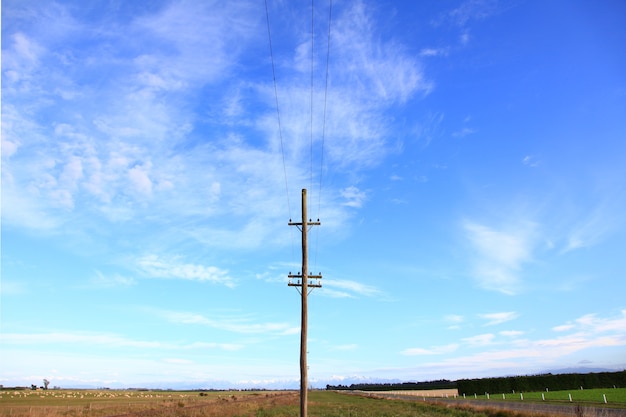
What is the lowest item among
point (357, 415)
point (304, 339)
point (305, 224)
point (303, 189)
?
point (357, 415)

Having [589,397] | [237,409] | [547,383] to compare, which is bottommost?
[237,409]

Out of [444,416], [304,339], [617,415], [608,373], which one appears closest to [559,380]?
[608,373]

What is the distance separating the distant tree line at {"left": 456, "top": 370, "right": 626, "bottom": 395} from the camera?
73812 millimetres

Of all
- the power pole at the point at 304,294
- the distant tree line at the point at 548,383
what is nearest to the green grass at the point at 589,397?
the distant tree line at the point at 548,383

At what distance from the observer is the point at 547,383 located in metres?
76.1

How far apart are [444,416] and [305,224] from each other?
833 inches

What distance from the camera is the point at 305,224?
23672 millimetres

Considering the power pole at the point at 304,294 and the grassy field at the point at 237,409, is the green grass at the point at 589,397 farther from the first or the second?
the power pole at the point at 304,294

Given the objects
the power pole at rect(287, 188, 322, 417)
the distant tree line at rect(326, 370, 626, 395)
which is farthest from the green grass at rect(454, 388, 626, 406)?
the power pole at rect(287, 188, 322, 417)

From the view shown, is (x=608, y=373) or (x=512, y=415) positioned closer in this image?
(x=512, y=415)

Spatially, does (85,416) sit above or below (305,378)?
below

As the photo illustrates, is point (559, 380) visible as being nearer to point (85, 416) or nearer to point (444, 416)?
point (444, 416)

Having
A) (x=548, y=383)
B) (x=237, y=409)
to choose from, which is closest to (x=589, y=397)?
(x=548, y=383)

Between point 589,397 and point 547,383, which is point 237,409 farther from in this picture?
point 547,383
